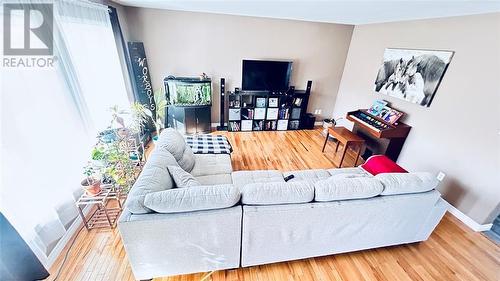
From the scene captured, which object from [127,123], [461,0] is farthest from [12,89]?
[461,0]

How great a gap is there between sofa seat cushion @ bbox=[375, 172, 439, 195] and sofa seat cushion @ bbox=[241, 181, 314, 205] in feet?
2.12

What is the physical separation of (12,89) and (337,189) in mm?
2380

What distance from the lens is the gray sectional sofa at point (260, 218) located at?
1.33 m

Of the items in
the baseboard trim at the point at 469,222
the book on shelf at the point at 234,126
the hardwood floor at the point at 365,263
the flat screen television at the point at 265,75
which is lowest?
the hardwood floor at the point at 365,263

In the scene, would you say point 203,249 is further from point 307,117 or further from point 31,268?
point 307,117

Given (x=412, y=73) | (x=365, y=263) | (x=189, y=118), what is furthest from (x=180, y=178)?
(x=412, y=73)

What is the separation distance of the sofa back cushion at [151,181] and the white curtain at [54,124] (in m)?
0.79

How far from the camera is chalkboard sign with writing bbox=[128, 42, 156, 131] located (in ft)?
10.8

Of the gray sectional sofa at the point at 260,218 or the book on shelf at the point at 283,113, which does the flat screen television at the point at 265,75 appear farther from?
the gray sectional sofa at the point at 260,218

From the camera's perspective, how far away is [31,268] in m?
1.40

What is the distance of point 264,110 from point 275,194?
300cm

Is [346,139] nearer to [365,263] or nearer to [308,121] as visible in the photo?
[308,121]

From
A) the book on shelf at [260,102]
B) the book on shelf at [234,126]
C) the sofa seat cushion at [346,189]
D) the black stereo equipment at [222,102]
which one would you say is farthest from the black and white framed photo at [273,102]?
the sofa seat cushion at [346,189]

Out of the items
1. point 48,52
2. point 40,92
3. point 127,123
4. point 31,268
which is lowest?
point 31,268
